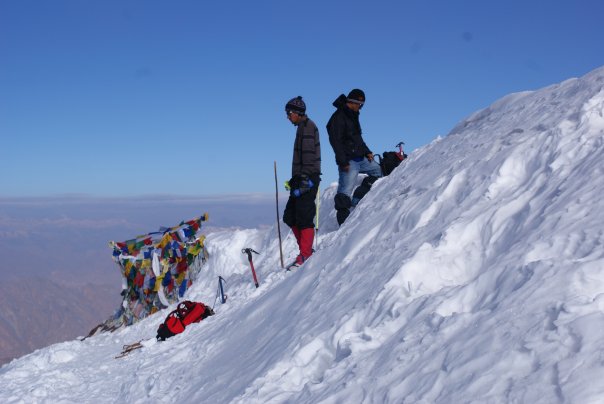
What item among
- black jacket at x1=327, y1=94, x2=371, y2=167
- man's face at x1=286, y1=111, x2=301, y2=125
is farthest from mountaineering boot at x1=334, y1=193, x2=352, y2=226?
man's face at x1=286, y1=111, x2=301, y2=125

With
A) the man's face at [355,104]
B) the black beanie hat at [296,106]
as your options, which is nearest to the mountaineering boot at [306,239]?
the black beanie hat at [296,106]

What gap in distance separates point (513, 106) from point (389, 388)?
6466mm

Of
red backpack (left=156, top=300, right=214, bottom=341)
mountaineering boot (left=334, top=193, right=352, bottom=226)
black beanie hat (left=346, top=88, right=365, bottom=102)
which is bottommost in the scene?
red backpack (left=156, top=300, right=214, bottom=341)

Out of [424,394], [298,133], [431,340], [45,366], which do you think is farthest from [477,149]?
[45,366]

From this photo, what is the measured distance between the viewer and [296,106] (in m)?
8.32

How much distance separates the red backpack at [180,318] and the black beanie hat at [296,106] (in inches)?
141

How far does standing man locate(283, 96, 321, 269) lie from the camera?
844cm

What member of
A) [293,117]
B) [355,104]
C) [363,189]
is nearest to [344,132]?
[355,104]

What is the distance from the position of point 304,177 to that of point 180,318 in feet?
9.91

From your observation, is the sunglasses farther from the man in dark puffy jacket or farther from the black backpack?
the black backpack

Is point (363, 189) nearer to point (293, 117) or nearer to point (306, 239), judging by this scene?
point (306, 239)

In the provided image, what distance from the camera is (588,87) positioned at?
594 centimetres

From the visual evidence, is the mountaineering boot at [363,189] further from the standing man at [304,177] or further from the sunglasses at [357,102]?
the standing man at [304,177]

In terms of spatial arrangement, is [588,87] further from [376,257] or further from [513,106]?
[376,257]
